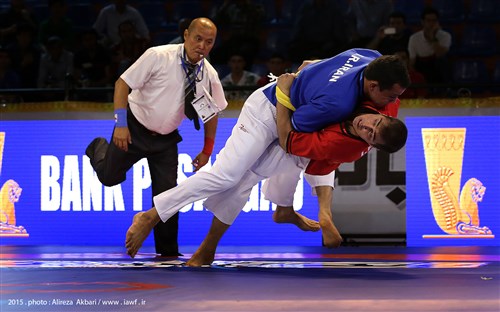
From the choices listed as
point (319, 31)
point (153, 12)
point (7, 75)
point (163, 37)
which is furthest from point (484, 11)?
point (7, 75)

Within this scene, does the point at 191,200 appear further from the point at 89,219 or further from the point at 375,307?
the point at 89,219

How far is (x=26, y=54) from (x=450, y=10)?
484 centimetres

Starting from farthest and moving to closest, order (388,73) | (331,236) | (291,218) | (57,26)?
(57,26) → (291,218) → (331,236) → (388,73)

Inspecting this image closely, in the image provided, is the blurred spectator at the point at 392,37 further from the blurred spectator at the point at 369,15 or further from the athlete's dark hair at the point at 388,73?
the athlete's dark hair at the point at 388,73

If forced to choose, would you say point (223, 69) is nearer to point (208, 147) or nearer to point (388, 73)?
point (208, 147)

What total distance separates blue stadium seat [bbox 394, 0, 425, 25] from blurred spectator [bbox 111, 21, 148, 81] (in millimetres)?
3052

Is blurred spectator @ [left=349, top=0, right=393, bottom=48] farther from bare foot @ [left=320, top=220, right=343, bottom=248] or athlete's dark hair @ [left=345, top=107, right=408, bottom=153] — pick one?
athlete's dark hair @ [left=345, top=107, right=408, bottom=153]

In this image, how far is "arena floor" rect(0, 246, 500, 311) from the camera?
3.47m

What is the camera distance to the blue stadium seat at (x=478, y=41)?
9.48 meters

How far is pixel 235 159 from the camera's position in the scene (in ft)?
16.0

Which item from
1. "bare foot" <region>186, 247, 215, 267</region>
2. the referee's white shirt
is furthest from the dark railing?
"bare foot" <region>186, 247, 215, 267</region>

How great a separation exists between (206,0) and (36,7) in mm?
2270

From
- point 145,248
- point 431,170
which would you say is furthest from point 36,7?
point 431,170

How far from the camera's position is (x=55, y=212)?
7344 millimetres
